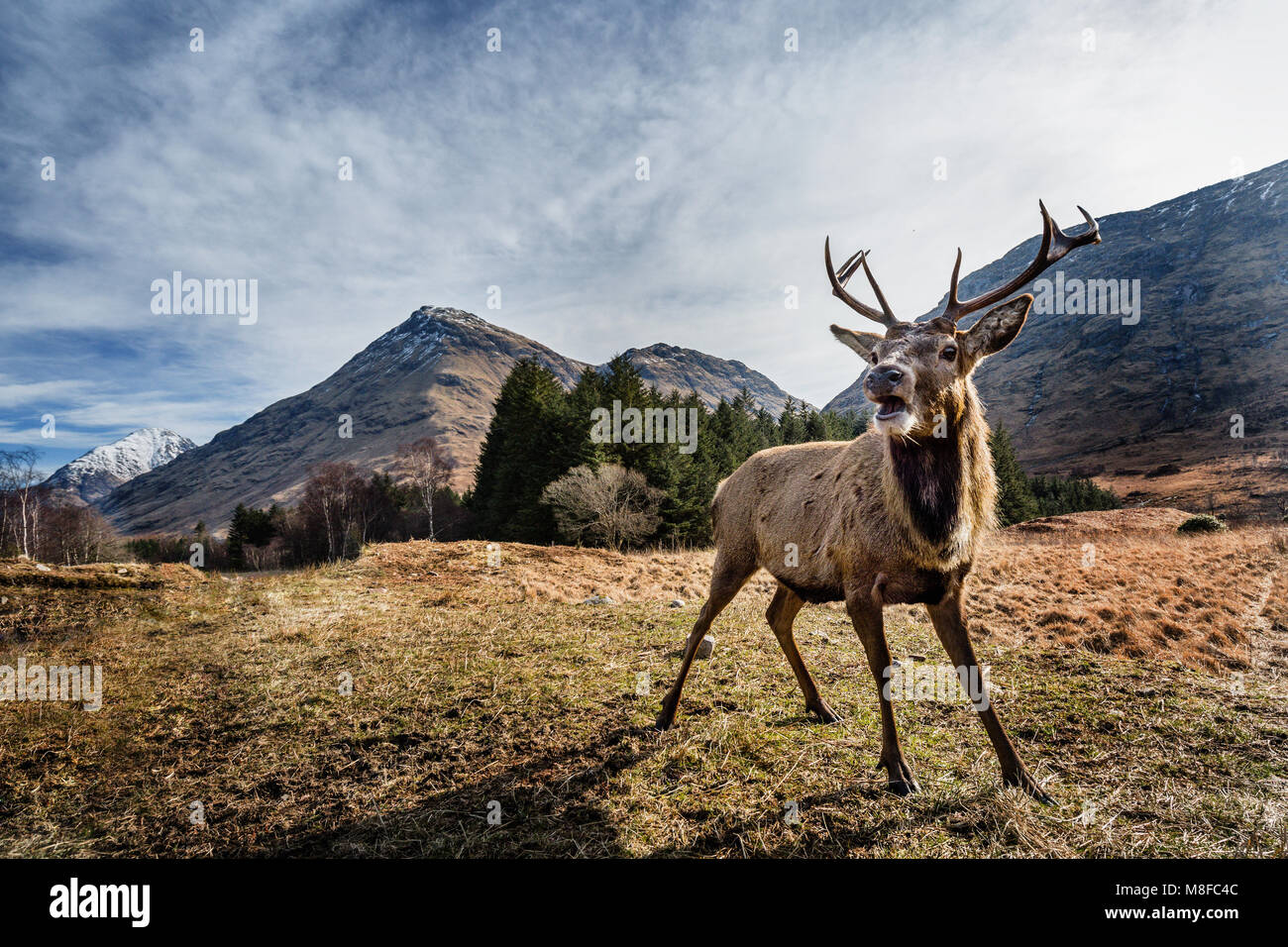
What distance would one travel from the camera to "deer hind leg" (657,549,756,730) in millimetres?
4664

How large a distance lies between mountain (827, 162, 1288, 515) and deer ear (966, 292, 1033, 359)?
7072cm

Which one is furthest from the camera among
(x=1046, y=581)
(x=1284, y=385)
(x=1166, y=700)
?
(x=1284, y=385)

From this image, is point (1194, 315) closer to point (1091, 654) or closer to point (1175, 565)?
point (1175, 565)

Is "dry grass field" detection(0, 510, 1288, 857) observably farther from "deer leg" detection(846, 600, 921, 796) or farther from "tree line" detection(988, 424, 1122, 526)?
"tree line" detection(988, 424, 1122, 526)

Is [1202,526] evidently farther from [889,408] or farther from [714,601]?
[889,408]

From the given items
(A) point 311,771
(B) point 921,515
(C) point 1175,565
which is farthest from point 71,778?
(C) point 1175,565

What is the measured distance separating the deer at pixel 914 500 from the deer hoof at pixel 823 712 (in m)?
0.02

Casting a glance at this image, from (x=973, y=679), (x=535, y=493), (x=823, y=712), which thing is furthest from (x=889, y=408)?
(x=535, y=493)

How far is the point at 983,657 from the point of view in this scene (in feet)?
20.6

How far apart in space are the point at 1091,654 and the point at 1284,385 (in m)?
173

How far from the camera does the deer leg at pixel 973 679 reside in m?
3.51

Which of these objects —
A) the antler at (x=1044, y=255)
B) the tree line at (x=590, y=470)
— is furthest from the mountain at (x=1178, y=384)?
the antler at (x=1044, y=255)

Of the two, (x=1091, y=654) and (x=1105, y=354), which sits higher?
(x=1105, y=354)

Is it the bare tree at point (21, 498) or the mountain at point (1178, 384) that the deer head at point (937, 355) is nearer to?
the bare tree at point (21, 498)
